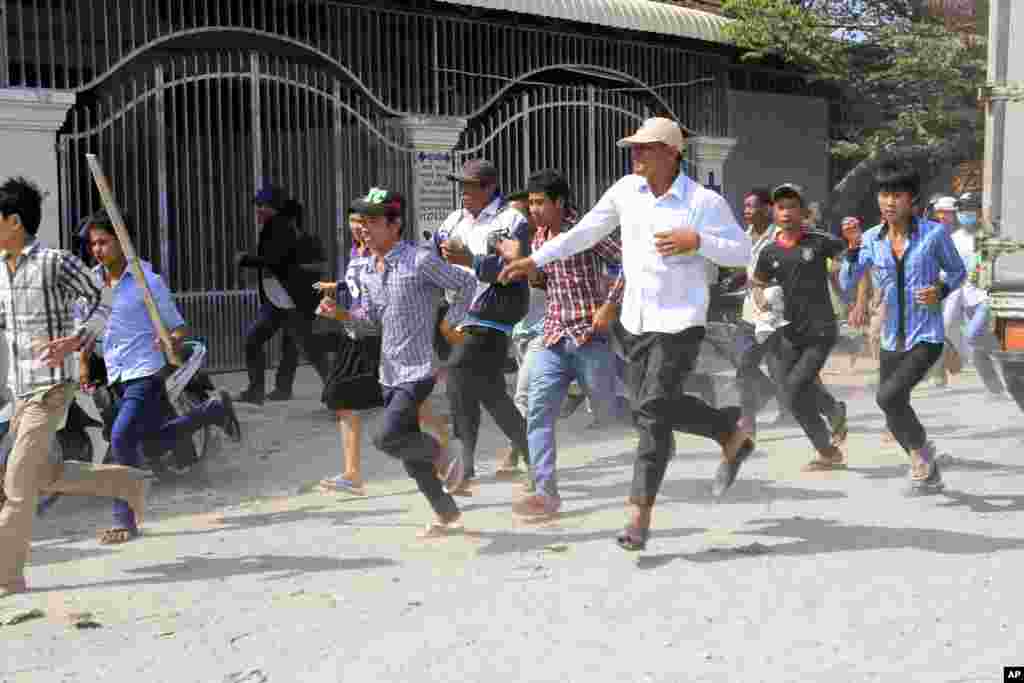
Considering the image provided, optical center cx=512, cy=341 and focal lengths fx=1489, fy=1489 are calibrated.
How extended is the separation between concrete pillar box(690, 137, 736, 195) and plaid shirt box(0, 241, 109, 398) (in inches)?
491

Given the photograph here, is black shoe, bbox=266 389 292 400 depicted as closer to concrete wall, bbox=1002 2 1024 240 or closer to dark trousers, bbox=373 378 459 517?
dark trousers, bbox=373 378 459 517

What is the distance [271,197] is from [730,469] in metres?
6.00

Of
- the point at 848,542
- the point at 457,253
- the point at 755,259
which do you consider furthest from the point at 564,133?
the point at 848,542

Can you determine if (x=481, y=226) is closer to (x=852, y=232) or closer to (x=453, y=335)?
(x=453, y=335)

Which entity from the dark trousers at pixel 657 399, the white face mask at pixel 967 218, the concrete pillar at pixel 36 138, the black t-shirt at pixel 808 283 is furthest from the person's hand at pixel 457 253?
the white face mask at pixel 967 218

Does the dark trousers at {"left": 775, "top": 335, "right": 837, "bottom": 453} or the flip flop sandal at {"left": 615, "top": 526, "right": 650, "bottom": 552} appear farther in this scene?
the dark trousers at {"left": 775, "top": 335, "right": 837, "bottom": 453}

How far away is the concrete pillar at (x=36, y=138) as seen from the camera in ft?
35.8

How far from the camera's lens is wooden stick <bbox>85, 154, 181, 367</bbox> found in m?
7.03

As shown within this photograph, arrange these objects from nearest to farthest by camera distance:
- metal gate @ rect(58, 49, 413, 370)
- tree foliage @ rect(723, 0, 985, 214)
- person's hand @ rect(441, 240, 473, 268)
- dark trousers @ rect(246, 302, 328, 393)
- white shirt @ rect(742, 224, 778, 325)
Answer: person's hand @ rect(441, 240, 473, 268), white shirt @ rect(742, 224, 778, 325), dark trousers @ rect(246, 302, 328, 393), metal gate @ rect(58, 49, 413, 370), tree foliage @ rect(723, 0, 985, 214)

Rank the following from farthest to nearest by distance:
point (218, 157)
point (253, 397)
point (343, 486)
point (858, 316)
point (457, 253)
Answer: point (218, 157), point (253, 397), point (858, 316), point (343, 486), point (457, 253)

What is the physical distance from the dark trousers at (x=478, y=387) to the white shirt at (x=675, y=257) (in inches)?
63.6

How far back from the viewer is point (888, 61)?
1833 cm

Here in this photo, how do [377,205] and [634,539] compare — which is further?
[377,205]

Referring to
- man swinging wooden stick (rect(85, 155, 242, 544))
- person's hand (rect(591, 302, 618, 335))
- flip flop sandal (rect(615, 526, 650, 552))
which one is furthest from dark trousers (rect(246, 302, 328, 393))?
flip flop sandal (rect(615, 526, 650, 552))
